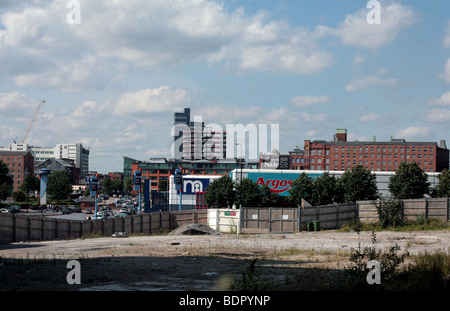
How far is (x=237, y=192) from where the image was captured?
7062 centimetres

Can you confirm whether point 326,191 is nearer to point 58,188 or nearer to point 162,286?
point 162,286

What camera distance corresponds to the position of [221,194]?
6925 cm

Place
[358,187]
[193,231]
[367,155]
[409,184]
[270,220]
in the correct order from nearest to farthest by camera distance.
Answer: [193,231] → [270,220] → [409,184] → [358,187] → [367,155]

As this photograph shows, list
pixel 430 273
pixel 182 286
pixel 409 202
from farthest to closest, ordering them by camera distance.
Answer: pixel 409 202, pixel 430 273, pixel 182 286

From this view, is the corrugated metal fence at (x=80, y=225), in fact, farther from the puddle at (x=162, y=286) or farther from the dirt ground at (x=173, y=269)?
the puddle at (x=162, y=286)

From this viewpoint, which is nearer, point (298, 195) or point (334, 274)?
point (334, 274)

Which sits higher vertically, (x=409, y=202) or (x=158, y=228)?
(x=409, y=202)

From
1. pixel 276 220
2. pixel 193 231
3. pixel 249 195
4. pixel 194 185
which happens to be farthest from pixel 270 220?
pixel 194 185

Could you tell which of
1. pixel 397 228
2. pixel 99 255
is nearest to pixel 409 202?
pixel 397 228

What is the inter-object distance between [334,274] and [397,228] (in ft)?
83.4

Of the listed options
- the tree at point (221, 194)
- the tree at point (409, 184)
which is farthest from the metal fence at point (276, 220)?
the tree at point (409, 184)

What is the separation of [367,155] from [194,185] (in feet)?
316

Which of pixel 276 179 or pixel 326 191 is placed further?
pixel 276 179
